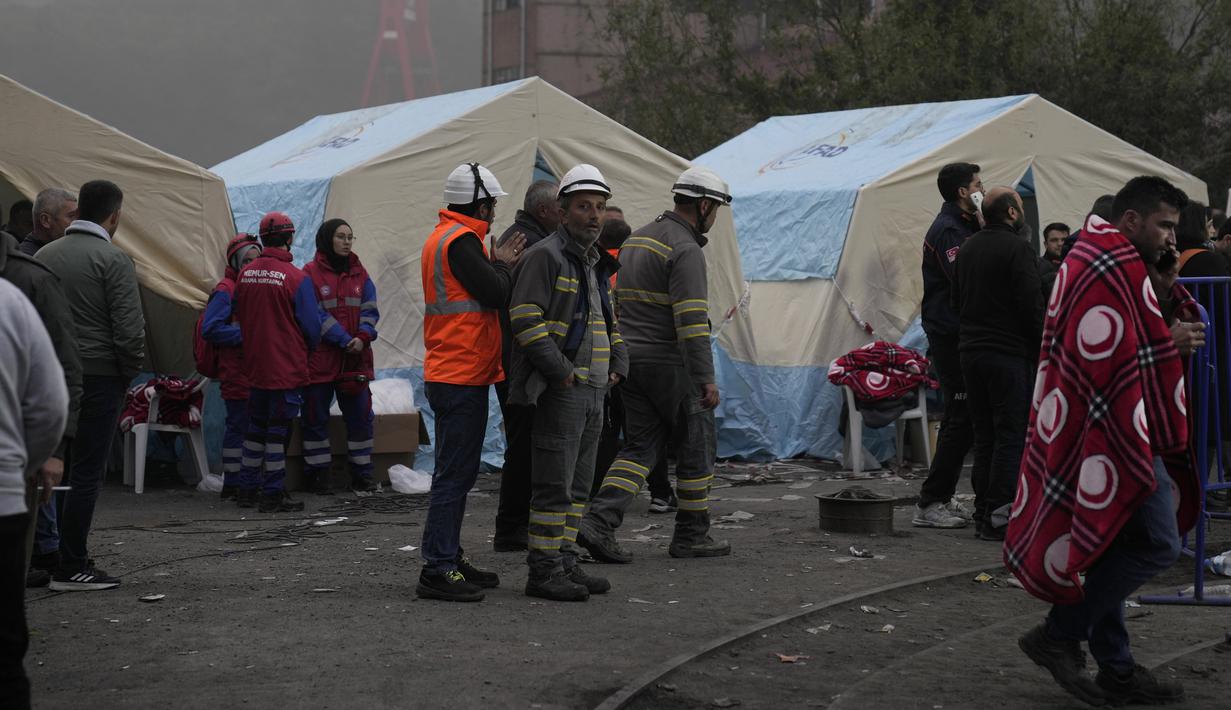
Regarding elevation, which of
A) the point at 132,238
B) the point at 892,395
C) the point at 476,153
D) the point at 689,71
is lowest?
the point at 892,395

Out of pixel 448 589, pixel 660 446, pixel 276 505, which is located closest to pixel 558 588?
pixel 448 589

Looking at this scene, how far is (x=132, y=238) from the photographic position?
38.1 feet

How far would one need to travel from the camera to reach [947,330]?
372 inches

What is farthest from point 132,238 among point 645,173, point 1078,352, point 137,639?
point 1078,352

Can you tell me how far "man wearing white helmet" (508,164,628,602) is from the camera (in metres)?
6.75

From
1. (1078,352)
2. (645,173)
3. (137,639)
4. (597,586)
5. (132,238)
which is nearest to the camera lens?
(1078,352)

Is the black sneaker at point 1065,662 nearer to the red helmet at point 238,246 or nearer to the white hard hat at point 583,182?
the white hard hat at point 583,182

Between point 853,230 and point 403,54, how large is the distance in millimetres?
11134

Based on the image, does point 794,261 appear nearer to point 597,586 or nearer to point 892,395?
point 892,395

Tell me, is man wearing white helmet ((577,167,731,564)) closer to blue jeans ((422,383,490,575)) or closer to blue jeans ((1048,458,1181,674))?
blue jeans ((422,383,490,575))

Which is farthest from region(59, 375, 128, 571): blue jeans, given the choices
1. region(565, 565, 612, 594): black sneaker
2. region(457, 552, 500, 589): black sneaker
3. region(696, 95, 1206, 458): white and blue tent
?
region(696, 95, 1206, 458): white and blue tent

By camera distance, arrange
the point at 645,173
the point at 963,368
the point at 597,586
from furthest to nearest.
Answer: the point at 645,173, the point at 963,368, the point at 597,586

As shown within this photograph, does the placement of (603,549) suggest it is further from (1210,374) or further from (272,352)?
(272,352)

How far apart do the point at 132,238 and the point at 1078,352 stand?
854cm
